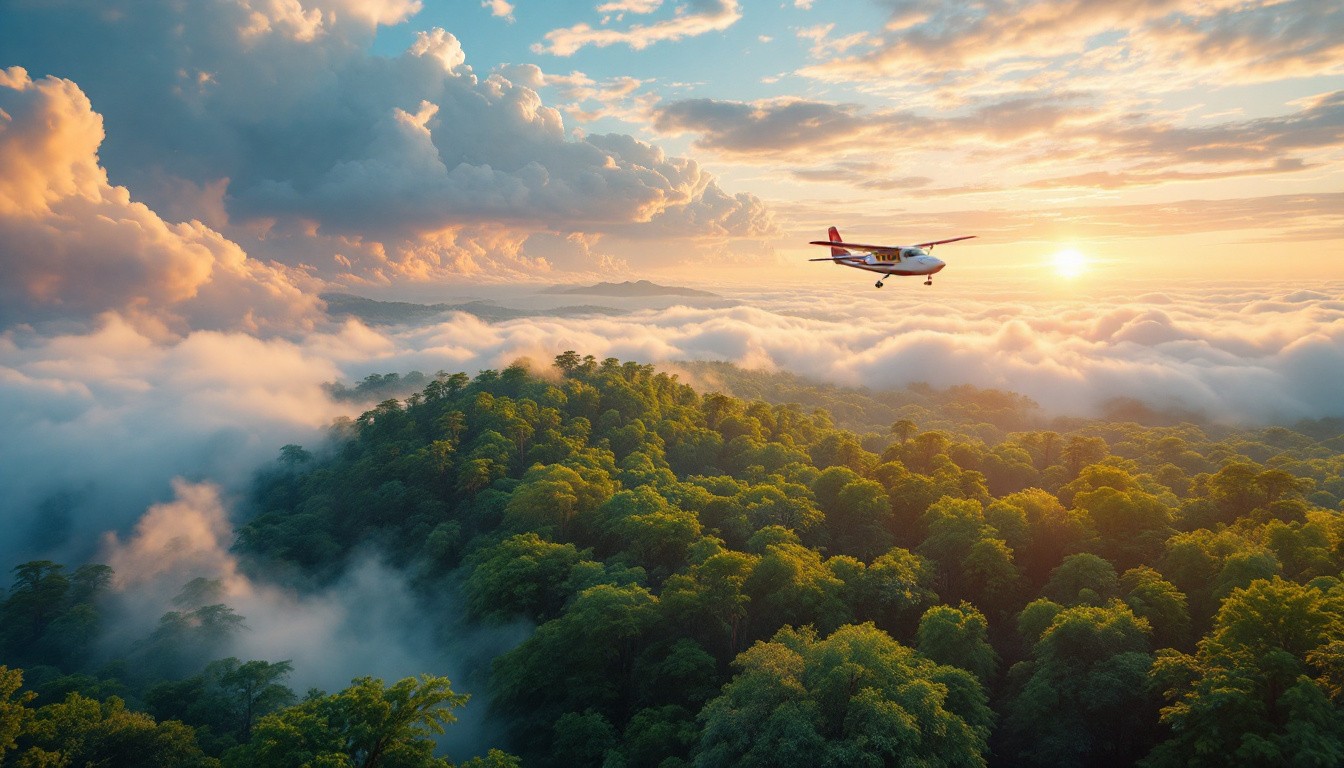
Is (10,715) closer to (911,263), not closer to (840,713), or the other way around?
(840,713)

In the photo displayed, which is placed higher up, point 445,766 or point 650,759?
point 445,766

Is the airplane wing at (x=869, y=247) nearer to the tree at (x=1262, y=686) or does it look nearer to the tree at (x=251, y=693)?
the tree at (x=1262, y=686)

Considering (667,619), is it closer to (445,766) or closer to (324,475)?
(445,766)

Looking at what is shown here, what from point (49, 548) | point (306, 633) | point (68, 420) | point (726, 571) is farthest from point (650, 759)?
point (68, 420)

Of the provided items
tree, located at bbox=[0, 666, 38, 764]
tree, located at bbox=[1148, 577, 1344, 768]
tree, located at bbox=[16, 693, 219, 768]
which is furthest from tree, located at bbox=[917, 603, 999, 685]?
tree, located at bbox=[0, 666, 38, 764]

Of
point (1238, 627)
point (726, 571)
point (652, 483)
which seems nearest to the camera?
point (1238, 627)

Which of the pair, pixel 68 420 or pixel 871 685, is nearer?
pixel 871 685

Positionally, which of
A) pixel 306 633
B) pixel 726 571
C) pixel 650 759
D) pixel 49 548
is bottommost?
pixel 49 548
